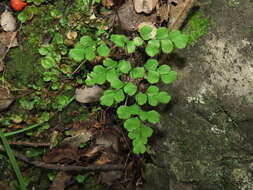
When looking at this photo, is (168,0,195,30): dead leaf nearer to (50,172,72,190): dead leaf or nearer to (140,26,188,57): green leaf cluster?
(140,26,188,57): green leaf cluster

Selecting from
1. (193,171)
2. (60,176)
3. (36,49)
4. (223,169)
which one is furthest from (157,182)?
(36,49)

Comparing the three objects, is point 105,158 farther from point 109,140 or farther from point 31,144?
point 31,144

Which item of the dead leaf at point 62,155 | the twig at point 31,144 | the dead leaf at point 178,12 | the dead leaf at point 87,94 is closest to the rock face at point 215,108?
the dead leaf at point 178,12

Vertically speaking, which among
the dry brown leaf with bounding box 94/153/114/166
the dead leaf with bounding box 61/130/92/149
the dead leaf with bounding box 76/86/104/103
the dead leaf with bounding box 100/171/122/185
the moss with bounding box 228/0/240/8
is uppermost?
the moss with bounding box 228/0/240/8

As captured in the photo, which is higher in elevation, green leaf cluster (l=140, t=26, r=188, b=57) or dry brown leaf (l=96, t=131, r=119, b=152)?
green leaf cluster (l=140, t=26, r=188, b=57)

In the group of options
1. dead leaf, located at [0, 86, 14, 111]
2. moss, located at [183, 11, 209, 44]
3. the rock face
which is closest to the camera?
the rock face

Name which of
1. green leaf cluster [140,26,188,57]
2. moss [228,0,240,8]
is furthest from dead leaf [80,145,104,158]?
moss [228,0,240,8]

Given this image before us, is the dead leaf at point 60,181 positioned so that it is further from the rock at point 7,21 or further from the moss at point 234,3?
the moss at point 234,3
